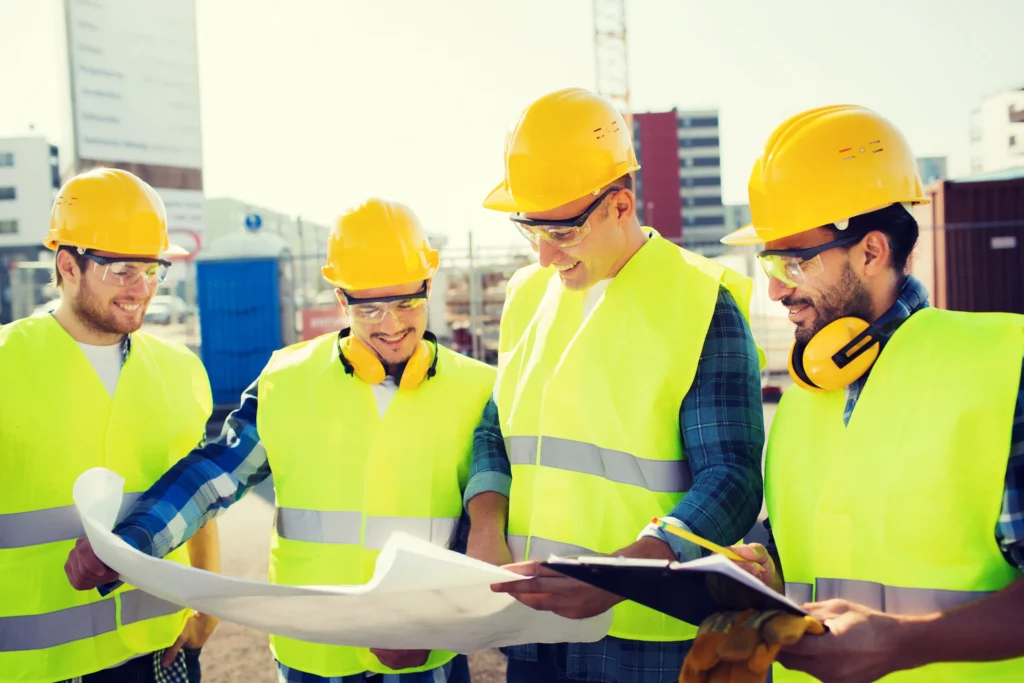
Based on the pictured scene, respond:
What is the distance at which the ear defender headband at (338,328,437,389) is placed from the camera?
260 cm

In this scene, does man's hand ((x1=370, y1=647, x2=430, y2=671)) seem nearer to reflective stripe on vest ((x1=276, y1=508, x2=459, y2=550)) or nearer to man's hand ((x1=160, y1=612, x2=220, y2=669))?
reflective stripe on vest ((x1=276, y1=508, x2=459, y2=550))

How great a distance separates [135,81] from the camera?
2272 centimetres

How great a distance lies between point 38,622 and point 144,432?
2.18 ft

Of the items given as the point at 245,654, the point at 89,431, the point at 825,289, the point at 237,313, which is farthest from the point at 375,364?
the point at 237,313

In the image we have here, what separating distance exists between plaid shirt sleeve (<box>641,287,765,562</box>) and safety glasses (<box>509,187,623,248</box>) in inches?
16.5

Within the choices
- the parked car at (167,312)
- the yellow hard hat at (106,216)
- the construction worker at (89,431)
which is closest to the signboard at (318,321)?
the construction worker at (89,431)

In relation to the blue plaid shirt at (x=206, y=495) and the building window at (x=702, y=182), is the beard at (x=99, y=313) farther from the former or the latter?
the building window at (x=702, y=182)

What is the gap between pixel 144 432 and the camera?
9.32 ft

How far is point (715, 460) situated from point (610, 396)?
1.03 feet

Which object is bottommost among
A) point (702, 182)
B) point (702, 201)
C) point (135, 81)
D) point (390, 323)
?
point (390, 323)

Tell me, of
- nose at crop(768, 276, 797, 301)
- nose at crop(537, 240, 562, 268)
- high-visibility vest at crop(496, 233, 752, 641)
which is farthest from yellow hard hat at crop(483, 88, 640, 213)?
nose at crop(768, 276, 797, 301)

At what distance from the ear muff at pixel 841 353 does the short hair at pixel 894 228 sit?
20 cm

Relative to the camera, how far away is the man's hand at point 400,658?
2.37 metres

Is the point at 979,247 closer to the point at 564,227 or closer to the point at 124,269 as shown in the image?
the point at 564,227
